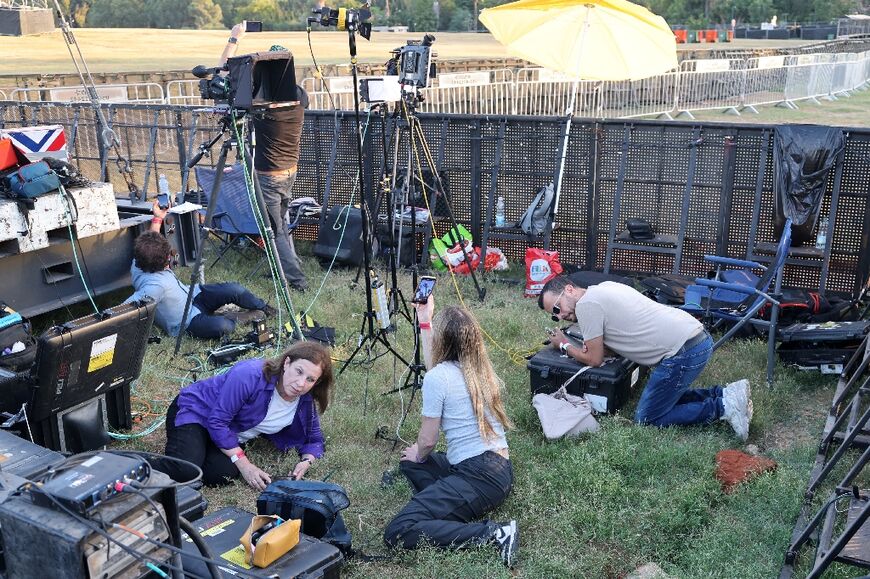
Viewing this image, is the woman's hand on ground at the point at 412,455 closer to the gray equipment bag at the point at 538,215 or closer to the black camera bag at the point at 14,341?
the black camera bag at the point at 14,341

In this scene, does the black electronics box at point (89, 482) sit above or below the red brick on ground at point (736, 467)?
above

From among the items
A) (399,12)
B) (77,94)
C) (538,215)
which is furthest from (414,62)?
(399,12)

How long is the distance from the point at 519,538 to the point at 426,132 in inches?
240

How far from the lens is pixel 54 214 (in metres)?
6.77

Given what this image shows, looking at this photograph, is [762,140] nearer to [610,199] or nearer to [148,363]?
[610,199]

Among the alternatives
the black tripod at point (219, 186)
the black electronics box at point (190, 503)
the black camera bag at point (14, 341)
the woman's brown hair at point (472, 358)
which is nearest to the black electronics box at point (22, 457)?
the black electronics box at point (190, 503)

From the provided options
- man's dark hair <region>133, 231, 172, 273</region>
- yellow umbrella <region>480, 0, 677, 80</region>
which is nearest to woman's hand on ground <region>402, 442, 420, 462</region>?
man's dark hair <region>133, 231, 172, 273</region>

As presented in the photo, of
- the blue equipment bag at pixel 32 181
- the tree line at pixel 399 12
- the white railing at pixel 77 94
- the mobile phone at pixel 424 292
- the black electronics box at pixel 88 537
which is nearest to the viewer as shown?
the black electronics box at pixel 88 537

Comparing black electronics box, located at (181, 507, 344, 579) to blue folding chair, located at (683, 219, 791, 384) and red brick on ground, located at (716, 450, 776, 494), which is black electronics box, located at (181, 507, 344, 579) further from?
blue folding chair, located at (683, 219, 791, 384)

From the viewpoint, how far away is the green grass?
4032mm

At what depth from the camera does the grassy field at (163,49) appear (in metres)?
31.1

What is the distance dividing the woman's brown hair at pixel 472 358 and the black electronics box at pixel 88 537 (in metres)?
2.07

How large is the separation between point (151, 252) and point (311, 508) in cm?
343

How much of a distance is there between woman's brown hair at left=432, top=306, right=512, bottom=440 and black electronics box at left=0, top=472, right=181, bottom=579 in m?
2.07
